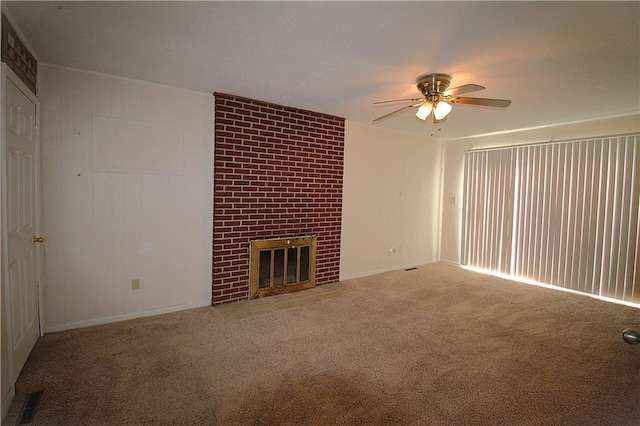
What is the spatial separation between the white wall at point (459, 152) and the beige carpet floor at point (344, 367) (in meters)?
2.21

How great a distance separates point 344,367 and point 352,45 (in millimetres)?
2321

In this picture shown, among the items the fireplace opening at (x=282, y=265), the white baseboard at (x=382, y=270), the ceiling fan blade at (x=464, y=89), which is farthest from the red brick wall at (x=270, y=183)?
the ceiling fan blade at (x=464, y=89)

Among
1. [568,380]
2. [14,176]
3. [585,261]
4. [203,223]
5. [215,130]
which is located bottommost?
[568,380]

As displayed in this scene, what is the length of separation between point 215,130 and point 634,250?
16.8 feet

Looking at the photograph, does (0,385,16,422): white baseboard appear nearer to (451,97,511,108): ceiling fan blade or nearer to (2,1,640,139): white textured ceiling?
(2,1,640,139): white textured ceiling

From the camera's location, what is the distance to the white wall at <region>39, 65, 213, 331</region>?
2641 mm

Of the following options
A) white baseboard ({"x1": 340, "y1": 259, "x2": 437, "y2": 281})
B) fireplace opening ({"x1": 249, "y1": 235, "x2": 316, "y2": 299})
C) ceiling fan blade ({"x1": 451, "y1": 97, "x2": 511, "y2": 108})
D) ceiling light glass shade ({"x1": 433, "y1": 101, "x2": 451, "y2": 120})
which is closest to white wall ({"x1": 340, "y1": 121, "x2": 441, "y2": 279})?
white baseboard ({"x1": 340, "y1": 259, "x2": 437, "y2": 281})

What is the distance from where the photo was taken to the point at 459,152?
548 cm

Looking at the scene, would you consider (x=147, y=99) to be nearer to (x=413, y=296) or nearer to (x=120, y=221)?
(x=120, y=221)

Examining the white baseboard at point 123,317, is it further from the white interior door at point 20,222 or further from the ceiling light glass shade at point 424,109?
the ceiling light glass shade at point 424,109

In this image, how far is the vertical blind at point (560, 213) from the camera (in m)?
3.67

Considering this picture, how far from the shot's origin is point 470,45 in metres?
2.06

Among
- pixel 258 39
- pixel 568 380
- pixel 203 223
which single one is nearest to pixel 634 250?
pixel 568 380

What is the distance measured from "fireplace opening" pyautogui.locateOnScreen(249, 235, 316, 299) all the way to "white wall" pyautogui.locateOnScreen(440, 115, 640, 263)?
2.97m
